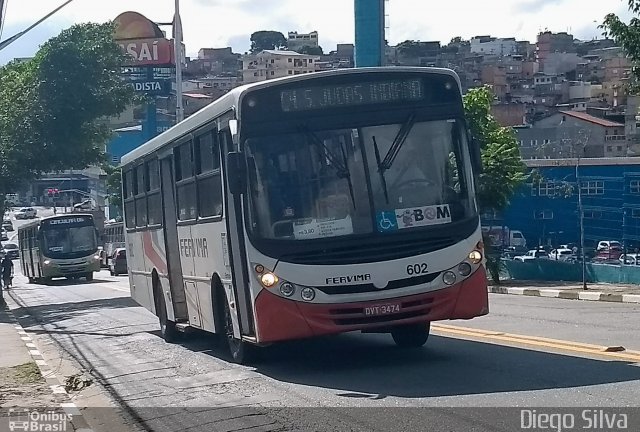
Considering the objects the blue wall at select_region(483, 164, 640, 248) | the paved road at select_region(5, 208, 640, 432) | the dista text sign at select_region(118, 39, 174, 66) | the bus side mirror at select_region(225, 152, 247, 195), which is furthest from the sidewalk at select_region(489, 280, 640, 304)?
the dista text sign at select_region(118, 39, 174, 66)

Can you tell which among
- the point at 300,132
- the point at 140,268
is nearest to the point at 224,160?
the point at 300,132

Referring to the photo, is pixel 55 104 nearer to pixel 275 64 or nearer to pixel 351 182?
pixel 351 182

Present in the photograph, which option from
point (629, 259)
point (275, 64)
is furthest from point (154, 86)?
point (275, 64)

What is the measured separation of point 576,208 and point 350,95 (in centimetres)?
2126

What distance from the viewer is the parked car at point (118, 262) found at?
2183 inches

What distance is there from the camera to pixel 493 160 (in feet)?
110

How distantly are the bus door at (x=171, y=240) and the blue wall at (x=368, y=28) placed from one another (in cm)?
3267

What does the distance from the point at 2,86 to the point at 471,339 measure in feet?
76.3

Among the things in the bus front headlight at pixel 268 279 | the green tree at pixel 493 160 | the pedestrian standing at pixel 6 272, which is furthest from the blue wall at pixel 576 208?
the pedestrian standing at pixel 6 272

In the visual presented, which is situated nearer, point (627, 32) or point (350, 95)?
point (350, 95)

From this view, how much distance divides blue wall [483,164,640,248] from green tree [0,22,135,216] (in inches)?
501

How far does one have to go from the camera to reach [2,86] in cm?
3359

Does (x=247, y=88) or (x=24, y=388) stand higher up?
(x=247, y=88)

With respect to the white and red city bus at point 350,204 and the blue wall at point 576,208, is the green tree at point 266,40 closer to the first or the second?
the blue wall at point 576,208
